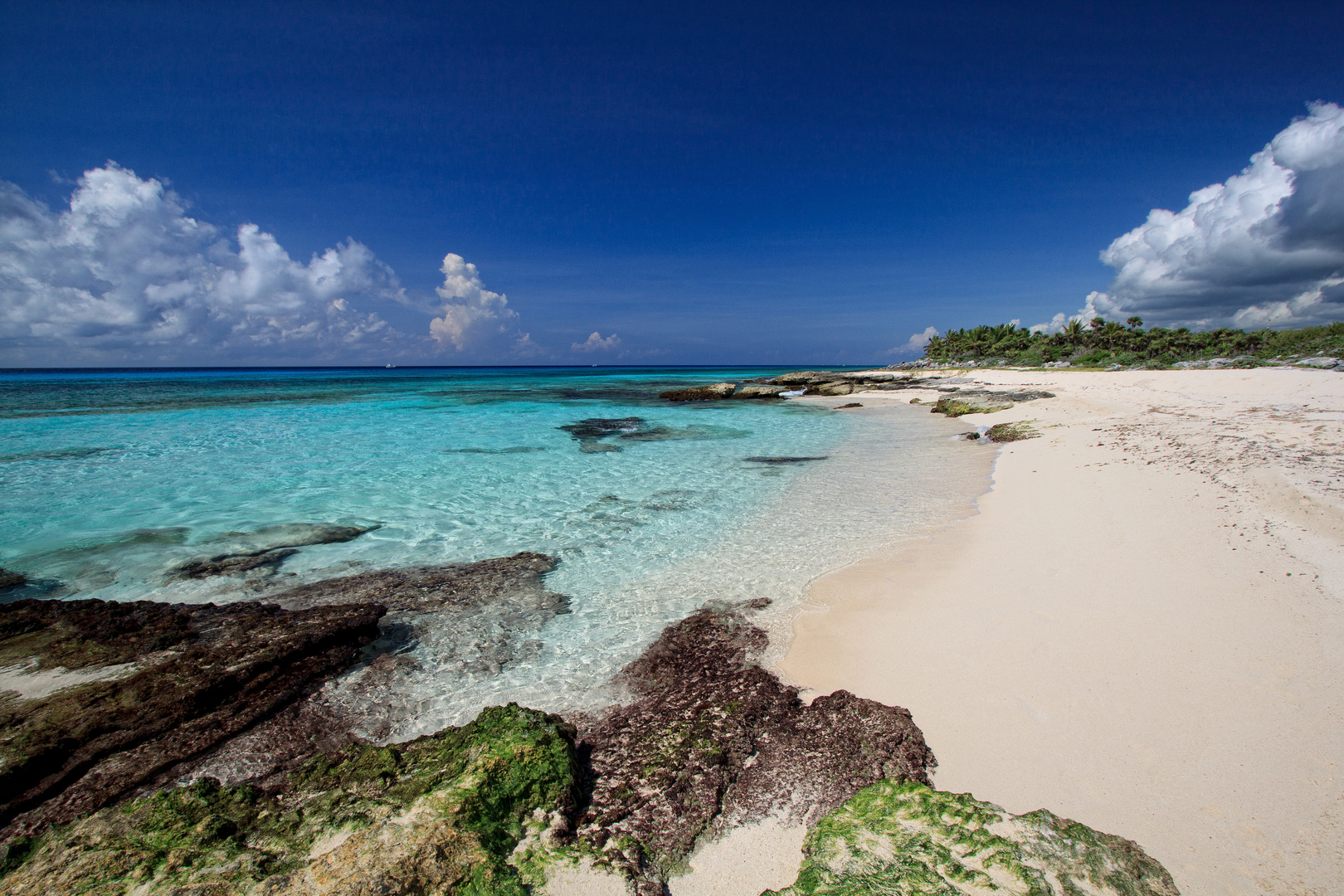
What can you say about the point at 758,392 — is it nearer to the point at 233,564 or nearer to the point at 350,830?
the point at 233,564

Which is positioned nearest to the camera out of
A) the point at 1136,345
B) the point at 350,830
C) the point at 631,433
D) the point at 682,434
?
the point at 350,830

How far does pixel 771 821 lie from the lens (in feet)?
9.59

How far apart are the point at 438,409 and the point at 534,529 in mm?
25115

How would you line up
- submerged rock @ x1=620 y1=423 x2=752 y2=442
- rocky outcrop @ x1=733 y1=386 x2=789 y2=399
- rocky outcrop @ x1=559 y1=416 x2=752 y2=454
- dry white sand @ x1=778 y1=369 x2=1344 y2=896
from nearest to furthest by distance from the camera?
dry white sand @ x1=778 y1=369 x2=1344 y2=896, rocky outcrop @ x1=559 y1=416 x2=752 y2=454, submerged rock @ x1=620 y1=423 x2=752 y2=442, rocky outcrop @ x1=733 y1=386 x2=789 y2=399

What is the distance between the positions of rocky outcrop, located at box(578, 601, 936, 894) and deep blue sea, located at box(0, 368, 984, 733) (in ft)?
3.33

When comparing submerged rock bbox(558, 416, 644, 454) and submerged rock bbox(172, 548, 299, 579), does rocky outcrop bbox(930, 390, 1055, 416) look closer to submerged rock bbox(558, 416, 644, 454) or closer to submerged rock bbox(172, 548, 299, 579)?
submerged rock bbox(558, 416, 644, 454)

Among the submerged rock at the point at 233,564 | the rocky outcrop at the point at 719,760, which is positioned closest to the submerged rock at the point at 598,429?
the submerged rock at the point at 233,564

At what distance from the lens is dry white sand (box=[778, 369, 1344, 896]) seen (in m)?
2.83

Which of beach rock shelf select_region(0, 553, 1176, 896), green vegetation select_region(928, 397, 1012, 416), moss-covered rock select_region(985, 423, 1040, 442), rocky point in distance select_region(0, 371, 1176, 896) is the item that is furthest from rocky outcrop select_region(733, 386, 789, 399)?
beach rock shelf select_region(0, 553, 1176, 896)

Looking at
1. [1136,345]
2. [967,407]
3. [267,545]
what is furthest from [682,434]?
[1136,345]

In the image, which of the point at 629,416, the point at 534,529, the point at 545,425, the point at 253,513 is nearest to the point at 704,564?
the point at 534,529

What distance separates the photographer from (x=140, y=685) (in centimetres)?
397

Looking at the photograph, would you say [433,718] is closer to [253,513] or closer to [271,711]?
[271,711]

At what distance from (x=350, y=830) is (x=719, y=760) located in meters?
Answer: 2.03
